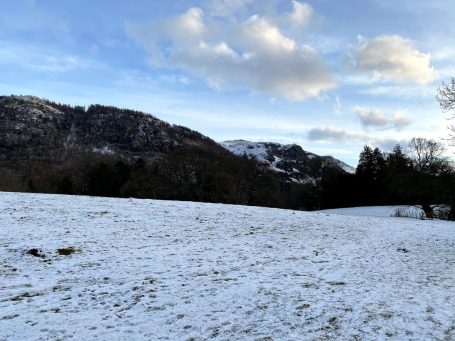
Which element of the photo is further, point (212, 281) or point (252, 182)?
point (252, 182)

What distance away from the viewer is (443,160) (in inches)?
2405

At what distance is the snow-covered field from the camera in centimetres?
817

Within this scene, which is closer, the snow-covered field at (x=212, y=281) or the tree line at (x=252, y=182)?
the snow-covered field at (x=212, y=281)

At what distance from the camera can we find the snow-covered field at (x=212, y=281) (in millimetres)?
8172

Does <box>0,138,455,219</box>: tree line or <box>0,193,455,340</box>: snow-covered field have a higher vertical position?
<box>0,138,455,219</box>: tree line

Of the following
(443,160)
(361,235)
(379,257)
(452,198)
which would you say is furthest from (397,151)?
(379,257)

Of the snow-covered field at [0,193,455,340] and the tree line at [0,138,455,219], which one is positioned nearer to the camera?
the snow-covered field at [0,193,455,340]

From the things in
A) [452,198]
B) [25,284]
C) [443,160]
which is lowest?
[25,284]

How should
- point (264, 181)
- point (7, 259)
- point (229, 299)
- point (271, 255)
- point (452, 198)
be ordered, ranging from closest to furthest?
point (229, 299), point (7, 259), point (271, 255), point (452, 198), point (264, 181)

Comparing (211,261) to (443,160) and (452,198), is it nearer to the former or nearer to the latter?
(452,198)

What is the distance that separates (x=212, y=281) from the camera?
38.7 feet

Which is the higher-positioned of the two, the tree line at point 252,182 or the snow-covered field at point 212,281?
the tree line at point 252,182

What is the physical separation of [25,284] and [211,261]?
20.2 ft

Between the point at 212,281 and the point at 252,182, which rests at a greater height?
the point at 252,182
